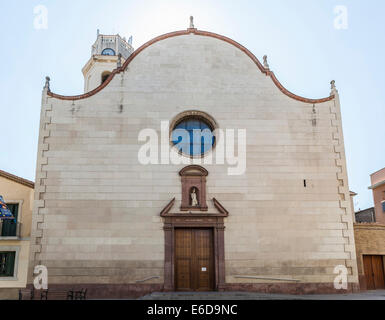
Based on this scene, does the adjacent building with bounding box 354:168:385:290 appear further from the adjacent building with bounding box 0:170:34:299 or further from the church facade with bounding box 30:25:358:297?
the adjacent building with bounding box 0:170:34:299

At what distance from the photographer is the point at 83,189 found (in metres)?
18.5

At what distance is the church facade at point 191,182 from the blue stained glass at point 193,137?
5 cm

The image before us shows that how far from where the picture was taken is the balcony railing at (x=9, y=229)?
21.6 meters

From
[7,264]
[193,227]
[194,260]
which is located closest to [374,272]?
[194,260]

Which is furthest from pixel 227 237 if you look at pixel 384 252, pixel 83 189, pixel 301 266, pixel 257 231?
pixel 384 252

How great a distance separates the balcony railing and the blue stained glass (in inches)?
376

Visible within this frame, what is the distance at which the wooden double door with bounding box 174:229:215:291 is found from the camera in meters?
17.9

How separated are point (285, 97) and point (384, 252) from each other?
8.92 m

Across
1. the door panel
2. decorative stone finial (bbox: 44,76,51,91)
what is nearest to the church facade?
decorative stone finial (bbox: 44,76,51,91)

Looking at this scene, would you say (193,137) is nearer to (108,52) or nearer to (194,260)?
(194,260)

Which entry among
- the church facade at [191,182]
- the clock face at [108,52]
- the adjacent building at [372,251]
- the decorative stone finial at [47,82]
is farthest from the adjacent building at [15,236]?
the adjacent building at [372,251]

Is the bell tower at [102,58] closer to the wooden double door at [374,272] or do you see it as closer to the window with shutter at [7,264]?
the window with shutter at [7,264]

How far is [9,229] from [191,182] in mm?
10301

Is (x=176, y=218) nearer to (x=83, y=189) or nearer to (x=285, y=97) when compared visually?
(x=83, y=189)
